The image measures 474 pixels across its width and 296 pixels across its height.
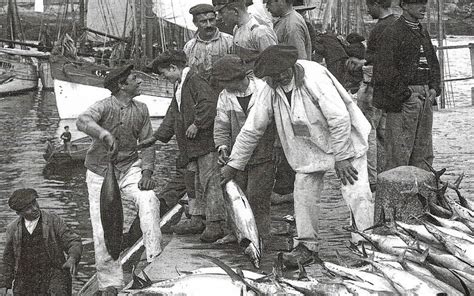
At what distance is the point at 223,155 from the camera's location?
305 inches

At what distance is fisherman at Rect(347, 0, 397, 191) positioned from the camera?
8914mm

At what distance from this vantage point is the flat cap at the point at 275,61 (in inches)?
255

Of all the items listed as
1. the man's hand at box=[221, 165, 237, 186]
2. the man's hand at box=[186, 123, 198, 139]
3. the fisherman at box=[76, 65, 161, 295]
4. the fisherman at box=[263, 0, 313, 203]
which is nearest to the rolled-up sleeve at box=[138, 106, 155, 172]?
the fisherman at box=[76, 65, 161, 295]

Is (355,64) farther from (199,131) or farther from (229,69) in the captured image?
(229,69)

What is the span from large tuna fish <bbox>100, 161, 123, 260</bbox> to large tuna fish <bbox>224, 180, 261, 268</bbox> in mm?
968

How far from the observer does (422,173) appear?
7.36m

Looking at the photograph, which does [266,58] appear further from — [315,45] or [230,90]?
[315,45]

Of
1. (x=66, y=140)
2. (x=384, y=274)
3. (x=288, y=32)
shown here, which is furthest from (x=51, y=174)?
(x=384, y=274)

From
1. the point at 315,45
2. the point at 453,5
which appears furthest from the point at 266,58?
the point at 453,5

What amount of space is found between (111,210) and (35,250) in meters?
1.43

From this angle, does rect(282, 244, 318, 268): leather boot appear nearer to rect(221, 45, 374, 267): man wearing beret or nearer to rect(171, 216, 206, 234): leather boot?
rect(221, 45, 374, 267): man wearing beret

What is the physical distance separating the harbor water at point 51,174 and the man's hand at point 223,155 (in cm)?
124

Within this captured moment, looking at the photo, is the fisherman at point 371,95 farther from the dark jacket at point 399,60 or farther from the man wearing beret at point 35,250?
the man wearing beret at point 35,250

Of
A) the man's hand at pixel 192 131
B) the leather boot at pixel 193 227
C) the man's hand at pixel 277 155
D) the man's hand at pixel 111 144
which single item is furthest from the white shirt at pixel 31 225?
the man's hand at pixel 277 155
